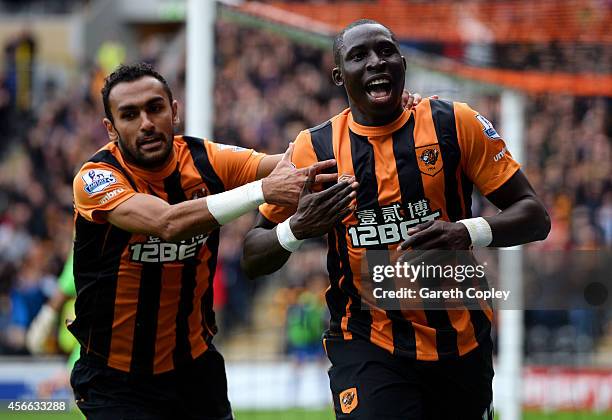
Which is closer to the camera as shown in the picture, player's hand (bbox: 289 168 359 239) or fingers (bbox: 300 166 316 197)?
player's hand (bbox: 289 168 359 239)

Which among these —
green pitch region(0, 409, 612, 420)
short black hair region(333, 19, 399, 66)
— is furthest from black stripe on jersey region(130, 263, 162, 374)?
green pitch region(0, 409, 612, 420)

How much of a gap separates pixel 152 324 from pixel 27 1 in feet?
74.4

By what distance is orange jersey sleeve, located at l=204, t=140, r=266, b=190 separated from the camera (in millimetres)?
5922

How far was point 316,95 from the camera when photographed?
18.4m

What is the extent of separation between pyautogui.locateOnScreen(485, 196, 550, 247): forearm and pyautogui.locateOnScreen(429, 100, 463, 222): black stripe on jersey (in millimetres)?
210

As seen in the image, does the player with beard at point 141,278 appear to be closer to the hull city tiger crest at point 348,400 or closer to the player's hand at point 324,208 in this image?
the player's hand at point 324,208

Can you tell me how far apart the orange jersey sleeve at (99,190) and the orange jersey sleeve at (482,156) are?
5.36ft

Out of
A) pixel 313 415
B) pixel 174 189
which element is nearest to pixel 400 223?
pixel 174 189

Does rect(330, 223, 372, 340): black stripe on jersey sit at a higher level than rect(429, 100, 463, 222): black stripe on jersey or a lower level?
lower

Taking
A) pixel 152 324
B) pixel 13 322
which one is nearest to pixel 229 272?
pixel 13 322

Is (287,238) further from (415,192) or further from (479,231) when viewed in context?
(479,231)

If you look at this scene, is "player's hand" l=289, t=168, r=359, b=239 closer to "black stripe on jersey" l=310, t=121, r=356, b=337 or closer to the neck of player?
"black stripe on jersey" l=310, t=121, r=356, b=337

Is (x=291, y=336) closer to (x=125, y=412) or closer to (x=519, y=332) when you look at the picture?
(x=519, y=332)

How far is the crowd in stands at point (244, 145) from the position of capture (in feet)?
46.8
